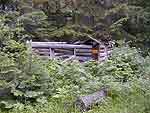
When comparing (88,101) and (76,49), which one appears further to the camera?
(76,49)

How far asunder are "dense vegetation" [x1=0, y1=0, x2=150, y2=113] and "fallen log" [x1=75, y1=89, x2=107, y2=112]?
11 centimetres

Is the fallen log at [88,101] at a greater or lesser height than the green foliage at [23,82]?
lesser

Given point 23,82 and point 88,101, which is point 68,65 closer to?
point 23,82

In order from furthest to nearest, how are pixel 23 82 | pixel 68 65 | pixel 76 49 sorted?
pixel 76 49 → pixel 68 65 → pixel 23 82

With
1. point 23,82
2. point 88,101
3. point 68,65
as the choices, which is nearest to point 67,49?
point 68,65

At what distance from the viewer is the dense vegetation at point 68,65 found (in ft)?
27.7

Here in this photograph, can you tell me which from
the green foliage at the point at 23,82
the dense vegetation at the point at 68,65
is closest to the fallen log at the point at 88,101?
the dense vegetation at the point at 68,65

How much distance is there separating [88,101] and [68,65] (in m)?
2.34

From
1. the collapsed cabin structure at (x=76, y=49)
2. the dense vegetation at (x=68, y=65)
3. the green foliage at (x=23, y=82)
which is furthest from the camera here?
the collapsed cabin structure at (x=76, y=49)

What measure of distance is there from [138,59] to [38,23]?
457 cm

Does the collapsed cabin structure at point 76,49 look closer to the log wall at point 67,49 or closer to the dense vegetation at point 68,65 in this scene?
the log wall at point 67,49

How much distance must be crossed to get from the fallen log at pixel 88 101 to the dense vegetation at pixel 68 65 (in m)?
0.11

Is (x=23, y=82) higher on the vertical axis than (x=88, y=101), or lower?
higher

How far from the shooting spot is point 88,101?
829cm
